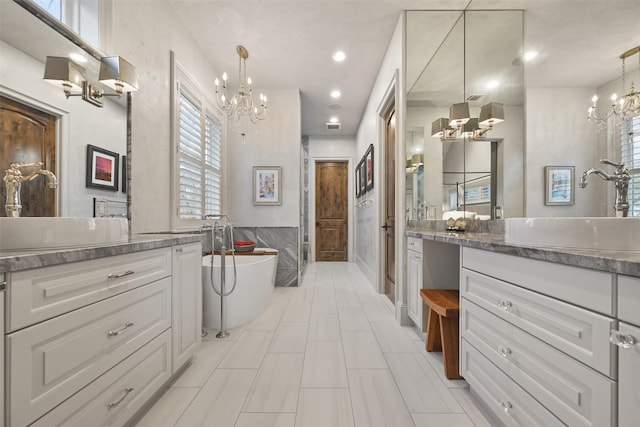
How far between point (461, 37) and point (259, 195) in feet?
9.10

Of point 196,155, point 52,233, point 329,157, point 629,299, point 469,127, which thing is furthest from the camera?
point 329,157

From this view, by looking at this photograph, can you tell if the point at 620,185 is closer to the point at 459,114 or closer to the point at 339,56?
the point at 459,114

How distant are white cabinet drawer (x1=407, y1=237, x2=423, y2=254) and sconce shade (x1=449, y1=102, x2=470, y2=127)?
1.03 metres

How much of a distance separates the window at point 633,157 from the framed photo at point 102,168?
240 cm

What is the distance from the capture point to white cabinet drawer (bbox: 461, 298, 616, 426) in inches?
28.5

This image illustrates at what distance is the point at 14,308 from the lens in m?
0.71

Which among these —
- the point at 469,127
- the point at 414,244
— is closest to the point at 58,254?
the point at 414,244

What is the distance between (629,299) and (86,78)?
234 cm

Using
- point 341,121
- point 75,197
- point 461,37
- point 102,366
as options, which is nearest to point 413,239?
point 461,37

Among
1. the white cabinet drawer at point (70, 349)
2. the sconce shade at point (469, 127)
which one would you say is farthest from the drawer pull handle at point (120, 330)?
the sconce shade at point (469, 127)

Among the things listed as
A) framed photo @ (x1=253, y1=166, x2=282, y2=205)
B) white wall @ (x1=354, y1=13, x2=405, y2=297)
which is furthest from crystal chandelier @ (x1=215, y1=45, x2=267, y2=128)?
white wall @ (x1=354, y1=13, x2=405, y2=297)

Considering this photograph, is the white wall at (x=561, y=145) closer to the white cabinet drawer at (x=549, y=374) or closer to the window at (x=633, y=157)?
→ the window at (x=633, y=157)

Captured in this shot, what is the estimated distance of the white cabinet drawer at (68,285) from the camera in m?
0.73

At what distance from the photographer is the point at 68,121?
1.34 meters
